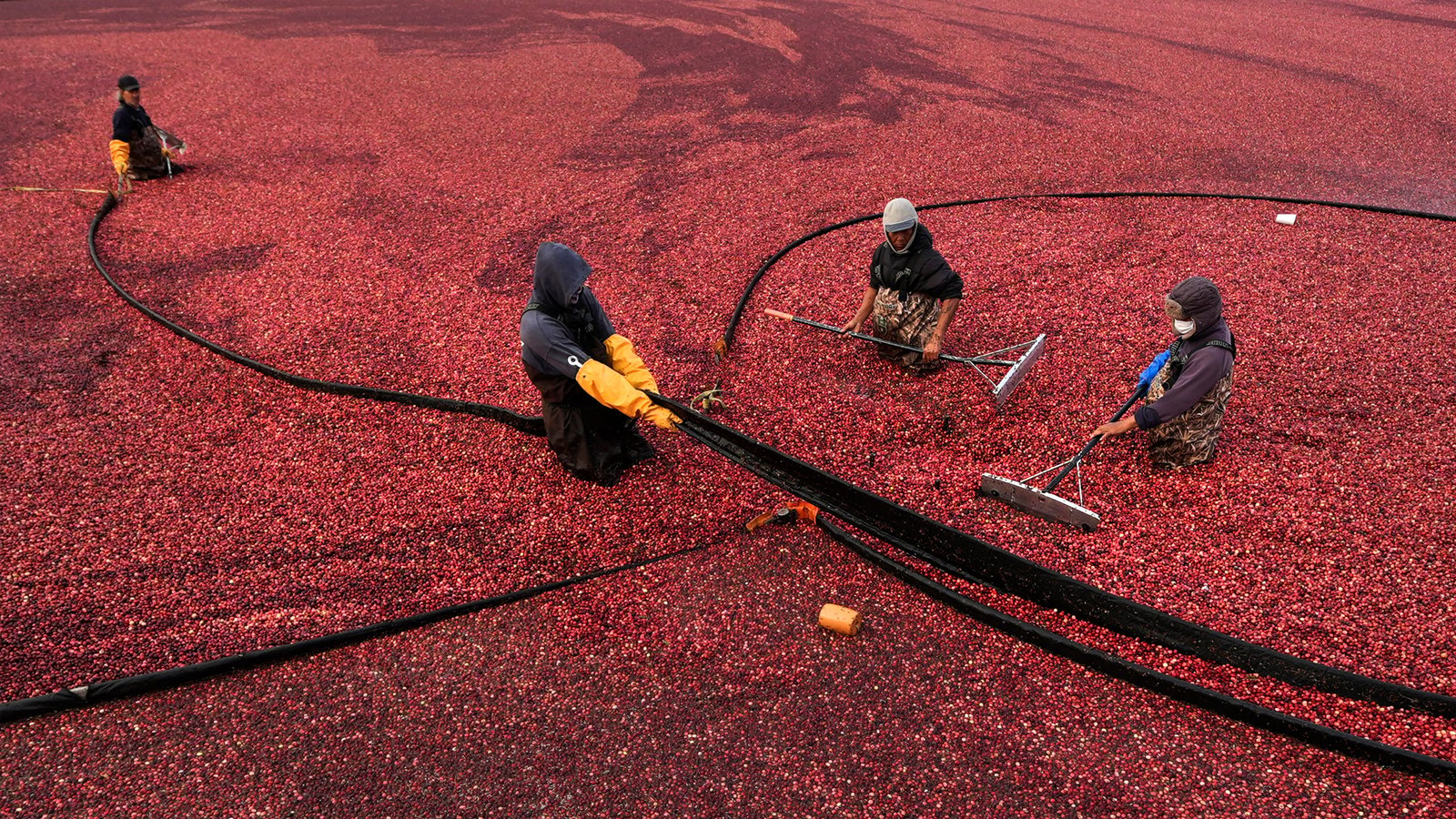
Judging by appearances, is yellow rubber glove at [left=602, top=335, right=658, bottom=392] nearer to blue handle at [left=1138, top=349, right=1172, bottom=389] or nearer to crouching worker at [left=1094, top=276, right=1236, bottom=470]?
crouching worker at [left=1094, top=276, right=1236, bottom=470]

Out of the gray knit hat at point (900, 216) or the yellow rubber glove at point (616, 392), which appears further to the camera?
the gray knit hat at point (900, 216)

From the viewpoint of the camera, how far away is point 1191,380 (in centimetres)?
456

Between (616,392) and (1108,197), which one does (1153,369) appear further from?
(1108,197)

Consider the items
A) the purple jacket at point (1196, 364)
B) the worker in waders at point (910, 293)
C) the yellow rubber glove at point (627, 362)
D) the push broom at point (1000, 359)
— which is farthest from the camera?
the worker in waders at point (910, 293)

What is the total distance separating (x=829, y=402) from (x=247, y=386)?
4320 mm

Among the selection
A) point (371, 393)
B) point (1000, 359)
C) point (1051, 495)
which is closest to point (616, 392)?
point (371, 393)

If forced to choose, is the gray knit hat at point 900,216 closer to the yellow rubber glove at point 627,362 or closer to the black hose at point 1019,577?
the black hose at point 1019,577

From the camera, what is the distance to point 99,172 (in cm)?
1020

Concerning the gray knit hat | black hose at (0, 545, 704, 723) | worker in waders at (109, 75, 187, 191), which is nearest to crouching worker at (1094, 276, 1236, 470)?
the gray knit hat

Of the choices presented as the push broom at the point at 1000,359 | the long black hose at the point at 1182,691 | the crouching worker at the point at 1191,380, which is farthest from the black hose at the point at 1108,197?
the long black hose at the point at 1182,691

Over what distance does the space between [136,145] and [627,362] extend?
26.0 feet

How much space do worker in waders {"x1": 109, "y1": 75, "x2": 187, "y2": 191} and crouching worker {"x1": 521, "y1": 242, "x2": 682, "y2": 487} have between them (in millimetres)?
7206

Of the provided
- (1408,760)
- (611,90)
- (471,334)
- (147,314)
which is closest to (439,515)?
(471,334)

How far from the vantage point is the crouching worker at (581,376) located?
15.6ft
